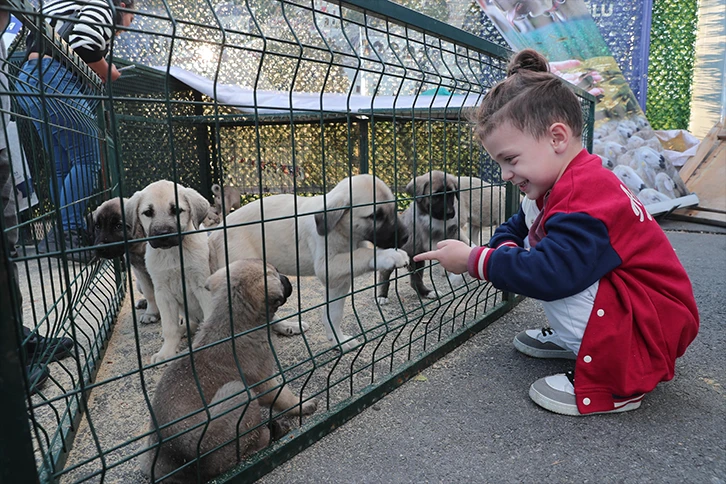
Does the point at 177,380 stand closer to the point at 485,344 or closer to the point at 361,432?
the point at 361,432

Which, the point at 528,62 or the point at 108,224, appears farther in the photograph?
the point at 108,224

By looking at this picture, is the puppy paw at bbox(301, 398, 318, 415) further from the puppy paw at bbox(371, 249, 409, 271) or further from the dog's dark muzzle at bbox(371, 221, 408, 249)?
the dog's dark muzzle at bbox(371, 221, 408, 249)

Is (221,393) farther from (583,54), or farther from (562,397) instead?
(583,54)

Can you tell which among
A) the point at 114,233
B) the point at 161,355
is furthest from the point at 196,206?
the point at 161,355

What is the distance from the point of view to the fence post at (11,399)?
1167 mm

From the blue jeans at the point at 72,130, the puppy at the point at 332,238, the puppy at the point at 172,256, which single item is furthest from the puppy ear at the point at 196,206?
the blue jeans at the point at 72,130

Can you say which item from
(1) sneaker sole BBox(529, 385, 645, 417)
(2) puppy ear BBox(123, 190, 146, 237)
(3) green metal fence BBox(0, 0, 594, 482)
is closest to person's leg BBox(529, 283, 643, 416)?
(1) sneaker sole BBox(529, 385, 645, 417)

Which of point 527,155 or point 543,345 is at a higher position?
point 527,155

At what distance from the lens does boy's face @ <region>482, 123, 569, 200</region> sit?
2123 millimetres

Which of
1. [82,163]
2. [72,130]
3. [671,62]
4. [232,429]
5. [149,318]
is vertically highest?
[671,62]

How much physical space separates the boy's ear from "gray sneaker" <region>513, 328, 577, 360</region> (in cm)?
120

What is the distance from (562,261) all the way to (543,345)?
1086 millimetres

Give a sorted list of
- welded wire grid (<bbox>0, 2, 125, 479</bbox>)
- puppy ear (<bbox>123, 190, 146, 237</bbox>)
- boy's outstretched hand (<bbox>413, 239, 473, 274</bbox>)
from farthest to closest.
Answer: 1. puppy ear (<bbox>123, 190, 146, 237</bbox>)
2. boy's outstretched hand (<bbox>413, 239, 473, 274</bbox>)
3. welded wire grid (<bbox>0, 2, 125, 479</bbox>)

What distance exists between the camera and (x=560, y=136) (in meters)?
2.11
